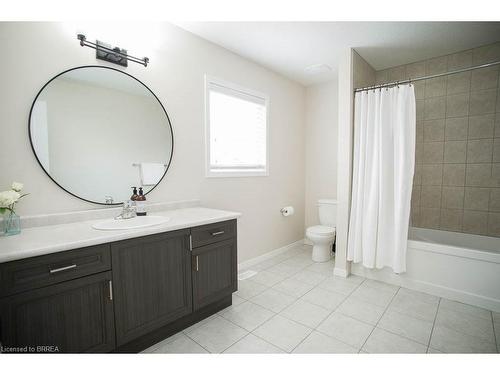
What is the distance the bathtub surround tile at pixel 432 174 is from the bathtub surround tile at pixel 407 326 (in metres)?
1.78

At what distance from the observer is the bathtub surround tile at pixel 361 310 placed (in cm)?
191

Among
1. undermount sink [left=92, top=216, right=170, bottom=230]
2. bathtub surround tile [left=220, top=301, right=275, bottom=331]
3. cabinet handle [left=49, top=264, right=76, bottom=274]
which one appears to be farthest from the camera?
bathtub surround tile [left=220, top=301, right=275, bottom=331]

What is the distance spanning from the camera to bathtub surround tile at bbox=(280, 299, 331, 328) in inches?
73.6

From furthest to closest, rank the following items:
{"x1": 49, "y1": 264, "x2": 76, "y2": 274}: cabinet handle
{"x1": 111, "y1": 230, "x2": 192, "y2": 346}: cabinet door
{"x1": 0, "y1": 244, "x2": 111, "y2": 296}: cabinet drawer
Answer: {"x1": 111, "y1": 230, "x2": 192, "y2": 346}: cabinet door, {"x1": 49, "y1": 264, "x2": 76, "y2": 274}: cabinet handle, {"x1": 0, "y1": 244, "x2": 111, "y2": 296}: cabinet drawer

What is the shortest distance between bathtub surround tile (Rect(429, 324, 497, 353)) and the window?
215cm

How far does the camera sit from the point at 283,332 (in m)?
1.74

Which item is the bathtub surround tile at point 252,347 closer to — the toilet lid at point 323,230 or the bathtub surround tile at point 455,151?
the toilet lid at point 323,230

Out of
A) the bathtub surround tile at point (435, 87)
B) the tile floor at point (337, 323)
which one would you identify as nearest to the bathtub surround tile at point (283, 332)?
the tile floor at point (337, 323)

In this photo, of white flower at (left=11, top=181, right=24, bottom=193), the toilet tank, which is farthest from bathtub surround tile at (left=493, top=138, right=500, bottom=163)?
white flower at (left=11, top=181, right=24, bottom=193)

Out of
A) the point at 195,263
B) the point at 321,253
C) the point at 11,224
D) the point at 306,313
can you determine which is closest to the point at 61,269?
the point at 11,224

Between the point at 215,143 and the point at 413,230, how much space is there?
263 centimetres

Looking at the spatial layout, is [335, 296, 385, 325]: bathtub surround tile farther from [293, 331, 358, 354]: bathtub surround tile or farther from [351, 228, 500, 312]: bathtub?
[351, 228, 500, 312]: bathtub
